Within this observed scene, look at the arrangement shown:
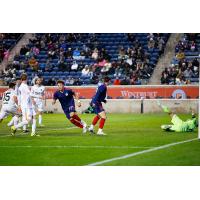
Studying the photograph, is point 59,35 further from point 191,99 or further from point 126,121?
point 126,121

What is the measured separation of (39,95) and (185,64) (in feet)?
12.3

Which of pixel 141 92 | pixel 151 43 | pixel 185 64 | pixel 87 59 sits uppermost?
pixel 151 43

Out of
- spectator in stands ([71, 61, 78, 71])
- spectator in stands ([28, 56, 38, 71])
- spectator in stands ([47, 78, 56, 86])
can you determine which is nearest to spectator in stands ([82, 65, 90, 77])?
spectator in stands ([71, 61, 78, 71])

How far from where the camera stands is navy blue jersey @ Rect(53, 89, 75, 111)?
13453 millimetres

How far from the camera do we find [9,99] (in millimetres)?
13391

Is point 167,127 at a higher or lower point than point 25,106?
lower

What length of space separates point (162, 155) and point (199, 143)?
3.76 ft

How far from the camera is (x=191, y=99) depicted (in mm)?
13500

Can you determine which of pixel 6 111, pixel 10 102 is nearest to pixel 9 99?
pixel 10 102

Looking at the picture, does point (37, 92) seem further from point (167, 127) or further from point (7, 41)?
point (167, 127)

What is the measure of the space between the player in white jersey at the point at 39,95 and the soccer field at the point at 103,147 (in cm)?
77

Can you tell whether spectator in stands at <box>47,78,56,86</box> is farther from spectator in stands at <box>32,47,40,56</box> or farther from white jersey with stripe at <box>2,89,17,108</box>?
white jersey with stripe at <box>2,89,17,108</box>

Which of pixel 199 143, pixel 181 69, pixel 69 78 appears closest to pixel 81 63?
pixel 69 78

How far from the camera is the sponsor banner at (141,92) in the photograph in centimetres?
1320
